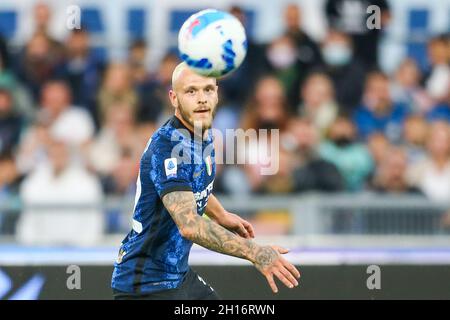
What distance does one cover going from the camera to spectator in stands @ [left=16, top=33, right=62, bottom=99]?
14.7m

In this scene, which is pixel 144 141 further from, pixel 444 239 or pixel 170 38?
pixel 444 239

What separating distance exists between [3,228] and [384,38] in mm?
5837

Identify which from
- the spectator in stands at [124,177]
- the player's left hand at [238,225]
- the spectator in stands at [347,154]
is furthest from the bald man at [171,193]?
the spectator in stands at [347,154]

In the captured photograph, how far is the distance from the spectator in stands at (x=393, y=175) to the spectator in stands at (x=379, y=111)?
89 cm

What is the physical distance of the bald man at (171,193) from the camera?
7.94 metres

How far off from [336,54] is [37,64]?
370cm

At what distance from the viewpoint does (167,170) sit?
25.9ft

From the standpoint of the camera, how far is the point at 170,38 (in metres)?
15.9

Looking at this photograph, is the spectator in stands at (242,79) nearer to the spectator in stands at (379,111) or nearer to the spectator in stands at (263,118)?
the spectator in stands at (263,118)

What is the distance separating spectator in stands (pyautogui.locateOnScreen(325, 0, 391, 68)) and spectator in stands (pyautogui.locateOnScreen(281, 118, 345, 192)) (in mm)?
2011

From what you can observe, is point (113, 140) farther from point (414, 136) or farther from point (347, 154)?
point (414, 136)

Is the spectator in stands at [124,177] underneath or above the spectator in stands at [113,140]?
underneath

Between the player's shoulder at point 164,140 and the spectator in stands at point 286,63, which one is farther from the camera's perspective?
the spectator in stands at point 286,63

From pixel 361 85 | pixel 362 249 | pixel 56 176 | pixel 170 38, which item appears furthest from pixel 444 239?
pixel 170 38
